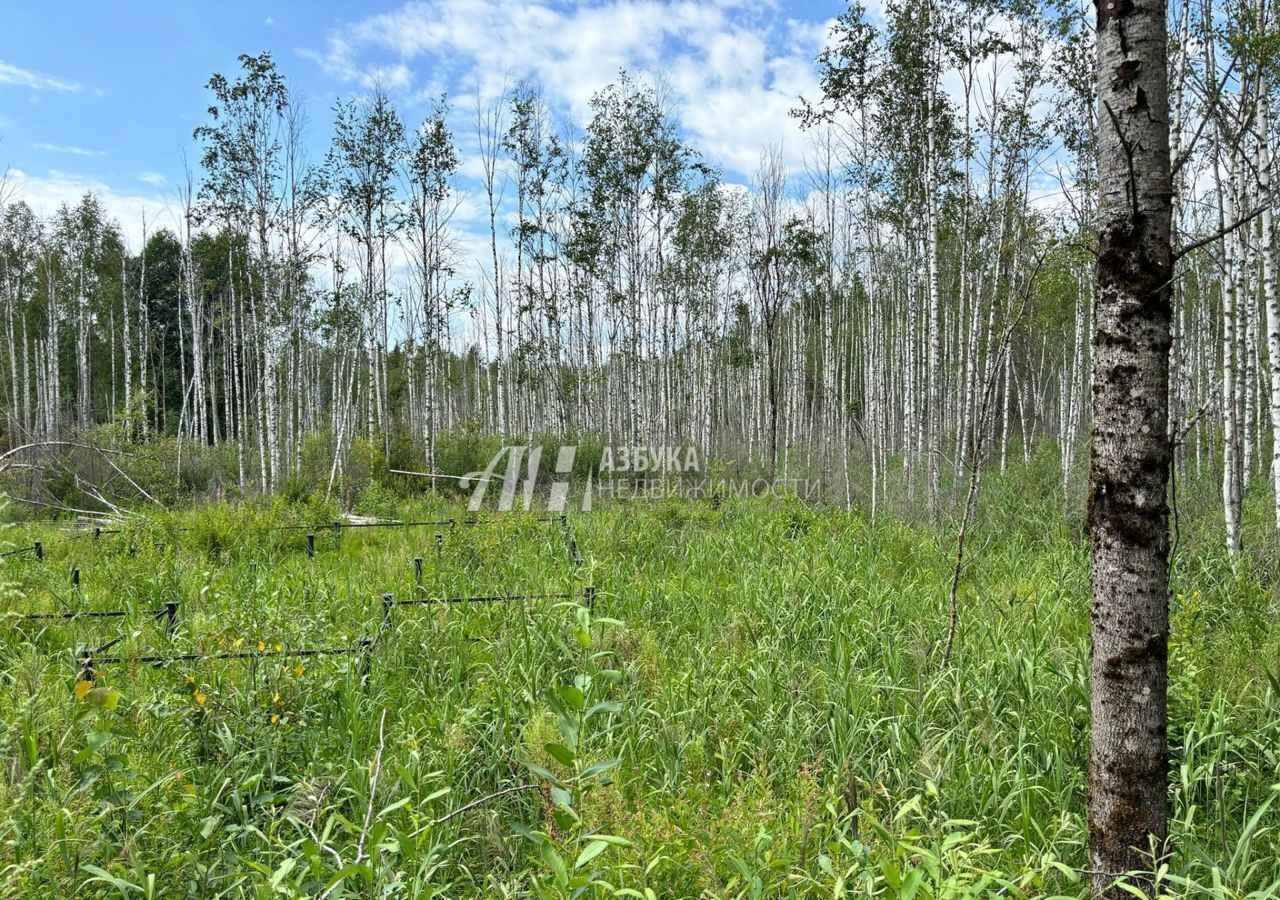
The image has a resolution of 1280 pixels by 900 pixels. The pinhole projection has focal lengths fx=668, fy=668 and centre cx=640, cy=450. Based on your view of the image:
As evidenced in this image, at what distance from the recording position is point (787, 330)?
22.8m

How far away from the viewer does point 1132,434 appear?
1.71 metres

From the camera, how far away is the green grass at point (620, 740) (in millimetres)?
1944

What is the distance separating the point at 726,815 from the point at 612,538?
500cm

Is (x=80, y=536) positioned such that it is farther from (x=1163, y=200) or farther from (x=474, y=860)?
(x=1163, y=200)

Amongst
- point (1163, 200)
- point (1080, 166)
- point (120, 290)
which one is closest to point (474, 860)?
point (1163, 200)
